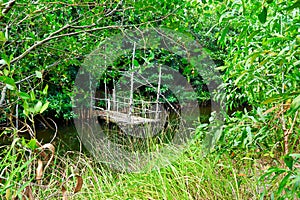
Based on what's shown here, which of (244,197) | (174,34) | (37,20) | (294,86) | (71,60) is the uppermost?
(37,20)

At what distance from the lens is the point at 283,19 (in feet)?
3.32

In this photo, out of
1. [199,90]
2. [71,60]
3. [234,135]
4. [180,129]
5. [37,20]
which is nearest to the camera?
[234,135]

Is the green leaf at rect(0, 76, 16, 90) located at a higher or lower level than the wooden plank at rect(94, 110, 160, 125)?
higher

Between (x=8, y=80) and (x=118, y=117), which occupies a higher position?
(x=8, y=80)

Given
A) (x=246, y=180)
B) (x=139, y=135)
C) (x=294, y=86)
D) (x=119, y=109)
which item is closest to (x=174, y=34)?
(x=294, y=86)

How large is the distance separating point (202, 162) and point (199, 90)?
156 inches

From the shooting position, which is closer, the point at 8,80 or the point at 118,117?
the point at 8,80

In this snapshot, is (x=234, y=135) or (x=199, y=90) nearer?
(x=234, y=135)

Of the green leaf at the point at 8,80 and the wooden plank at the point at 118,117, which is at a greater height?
the green leaf at the point at 8,80

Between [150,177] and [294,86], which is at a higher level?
[294,86]

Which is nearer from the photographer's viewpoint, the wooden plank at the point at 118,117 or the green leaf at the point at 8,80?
the green leaf at the point at 8,80

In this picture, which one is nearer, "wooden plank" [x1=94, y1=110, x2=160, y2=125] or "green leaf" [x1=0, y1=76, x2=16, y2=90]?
"green leaf" [x1=0, y1=76, x2=16, y2=90]

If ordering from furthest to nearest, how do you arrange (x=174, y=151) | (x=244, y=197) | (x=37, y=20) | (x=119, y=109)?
(x=119, y=109)
(x=174, y=151)
(x=37, y=20)
(x=244, y=197)

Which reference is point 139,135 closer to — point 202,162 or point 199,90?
point 202,162
